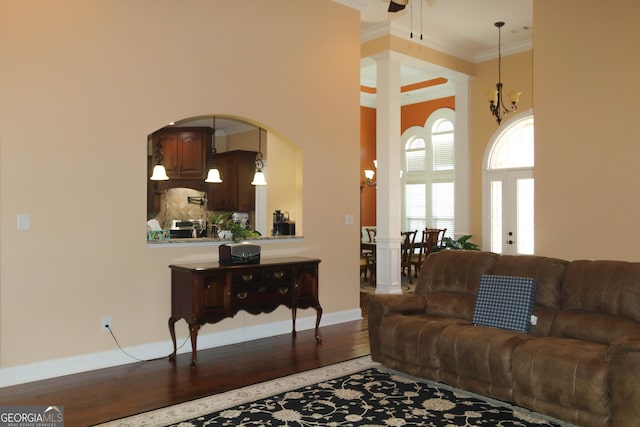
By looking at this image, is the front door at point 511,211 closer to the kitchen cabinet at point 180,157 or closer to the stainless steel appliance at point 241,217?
the stainless steel appliance at point 241,217

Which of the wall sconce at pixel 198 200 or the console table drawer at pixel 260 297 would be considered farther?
the wall sconce at pixel 198 200

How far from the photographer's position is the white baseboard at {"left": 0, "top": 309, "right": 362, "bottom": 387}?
393 cm

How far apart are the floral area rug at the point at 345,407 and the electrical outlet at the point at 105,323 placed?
4.29 feet

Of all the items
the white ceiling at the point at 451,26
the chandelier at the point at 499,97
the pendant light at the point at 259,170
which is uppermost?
the white ceiling at the point at 451,26

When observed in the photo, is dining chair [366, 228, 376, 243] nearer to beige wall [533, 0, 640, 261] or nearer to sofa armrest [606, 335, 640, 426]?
beige wall [533, 0, 640, 261]

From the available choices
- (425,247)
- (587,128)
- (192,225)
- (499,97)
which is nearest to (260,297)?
(587,128)

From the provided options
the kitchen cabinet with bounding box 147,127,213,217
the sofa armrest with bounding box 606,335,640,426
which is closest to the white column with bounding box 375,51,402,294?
the kitchen cabinet with bounding box 147,127,213,217

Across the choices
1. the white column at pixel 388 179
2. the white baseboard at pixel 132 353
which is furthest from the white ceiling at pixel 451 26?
the white baseboard at pixel 132 353

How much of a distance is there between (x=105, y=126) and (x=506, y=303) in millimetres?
3518

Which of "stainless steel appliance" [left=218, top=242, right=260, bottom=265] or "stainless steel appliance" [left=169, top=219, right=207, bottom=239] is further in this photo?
"stainless steel appliance" [left=169, top=219, right=207, bottom=239]

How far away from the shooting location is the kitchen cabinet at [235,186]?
8.80 m

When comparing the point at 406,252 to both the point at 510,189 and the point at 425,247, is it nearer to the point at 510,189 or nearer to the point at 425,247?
the point at 425,247

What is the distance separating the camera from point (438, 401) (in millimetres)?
3469

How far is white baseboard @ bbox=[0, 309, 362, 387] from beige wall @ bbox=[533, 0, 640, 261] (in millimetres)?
2721
